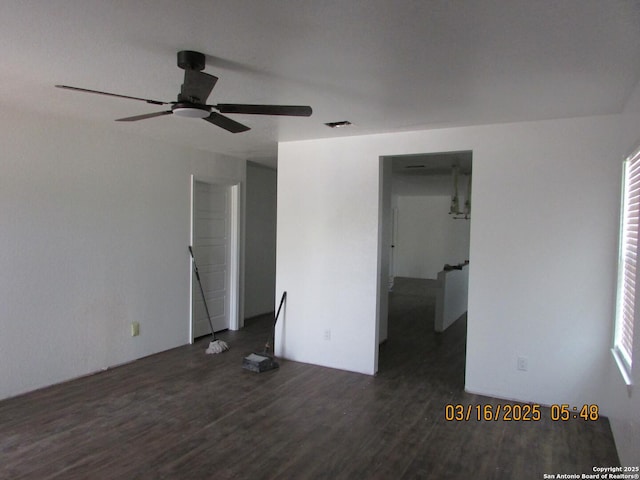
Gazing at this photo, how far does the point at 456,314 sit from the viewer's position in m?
6.72

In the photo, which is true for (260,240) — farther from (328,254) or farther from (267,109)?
(267,109)

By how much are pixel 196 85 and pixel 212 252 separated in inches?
141

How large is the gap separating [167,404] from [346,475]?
1663mm

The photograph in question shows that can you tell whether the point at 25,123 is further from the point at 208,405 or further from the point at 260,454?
the point at 260,454

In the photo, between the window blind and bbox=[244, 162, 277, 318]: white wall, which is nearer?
the window blind

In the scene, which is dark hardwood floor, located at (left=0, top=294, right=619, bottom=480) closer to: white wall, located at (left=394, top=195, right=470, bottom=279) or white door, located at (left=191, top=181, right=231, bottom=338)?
white door, located at (left=191, top=181, right=231, bottom=338)

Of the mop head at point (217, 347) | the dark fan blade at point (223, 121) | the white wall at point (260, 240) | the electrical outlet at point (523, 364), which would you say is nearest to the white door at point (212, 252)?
the mop head at point (217, 347)

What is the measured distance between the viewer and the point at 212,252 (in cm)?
558

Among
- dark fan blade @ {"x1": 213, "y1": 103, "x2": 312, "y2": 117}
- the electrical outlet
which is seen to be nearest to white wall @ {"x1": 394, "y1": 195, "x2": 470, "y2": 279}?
the electrical outlet

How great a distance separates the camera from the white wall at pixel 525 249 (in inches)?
130

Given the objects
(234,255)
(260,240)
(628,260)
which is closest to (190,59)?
(628,260)

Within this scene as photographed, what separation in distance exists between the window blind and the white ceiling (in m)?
0.52

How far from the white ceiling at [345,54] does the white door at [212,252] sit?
208 cm

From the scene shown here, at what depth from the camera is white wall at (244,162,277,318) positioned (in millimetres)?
6430
